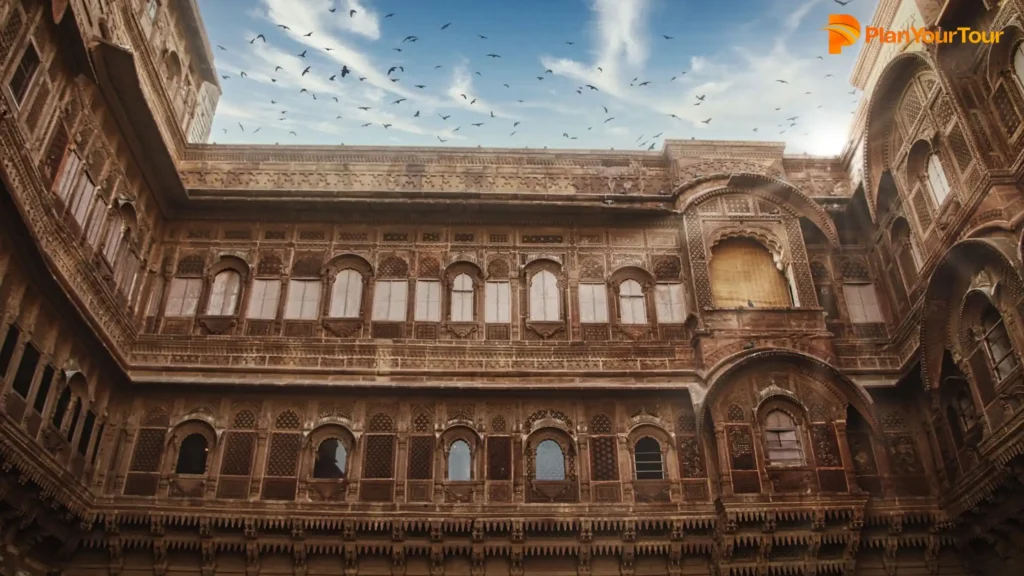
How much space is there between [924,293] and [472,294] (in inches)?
311

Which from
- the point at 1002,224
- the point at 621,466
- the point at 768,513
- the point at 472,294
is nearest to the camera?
the point at 1002,224

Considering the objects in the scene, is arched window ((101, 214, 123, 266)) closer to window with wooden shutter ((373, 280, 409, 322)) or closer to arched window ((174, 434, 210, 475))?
arched window ((174, 434, 210, 475))

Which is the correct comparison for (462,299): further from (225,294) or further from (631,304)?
(225,294)

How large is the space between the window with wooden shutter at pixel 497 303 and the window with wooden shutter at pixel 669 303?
9.29ft

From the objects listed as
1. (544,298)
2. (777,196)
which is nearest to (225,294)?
(544,298)

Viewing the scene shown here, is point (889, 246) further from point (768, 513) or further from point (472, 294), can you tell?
point (472, 294)

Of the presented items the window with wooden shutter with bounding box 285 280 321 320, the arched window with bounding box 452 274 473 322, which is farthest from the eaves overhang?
the arched window with bounding box 452 274 473 322

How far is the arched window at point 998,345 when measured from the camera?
12297 mm

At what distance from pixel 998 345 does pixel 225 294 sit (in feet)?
43.5

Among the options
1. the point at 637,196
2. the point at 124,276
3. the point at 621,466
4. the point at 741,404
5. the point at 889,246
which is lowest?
the point at 621,466

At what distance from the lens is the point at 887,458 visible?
14.6 metres

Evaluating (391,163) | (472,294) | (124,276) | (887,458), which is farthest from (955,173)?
(124,276)

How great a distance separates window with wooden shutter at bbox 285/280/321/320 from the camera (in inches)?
612

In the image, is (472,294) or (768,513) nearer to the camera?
(768,513)
